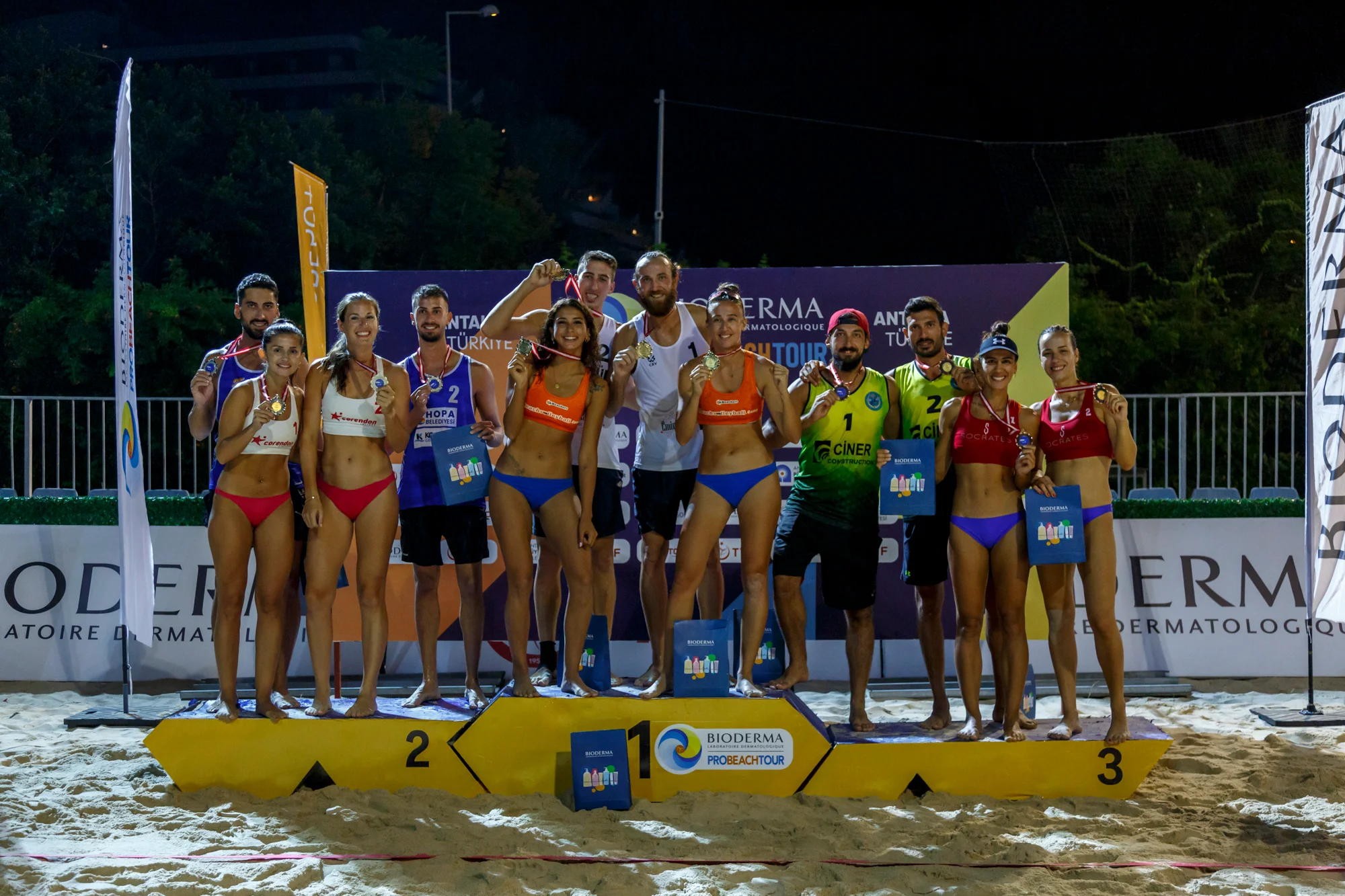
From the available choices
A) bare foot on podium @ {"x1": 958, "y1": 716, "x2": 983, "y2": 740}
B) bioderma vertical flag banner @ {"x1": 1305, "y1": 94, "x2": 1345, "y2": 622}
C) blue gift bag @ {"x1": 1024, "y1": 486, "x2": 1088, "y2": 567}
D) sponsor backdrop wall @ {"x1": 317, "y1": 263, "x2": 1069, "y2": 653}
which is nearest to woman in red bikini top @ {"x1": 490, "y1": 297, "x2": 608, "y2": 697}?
bare foot on podium @ {"x1": 958, "y1": 716, "x2": 983, "y2": 740}

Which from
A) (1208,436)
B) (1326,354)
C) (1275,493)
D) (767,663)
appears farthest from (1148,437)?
(767,663)

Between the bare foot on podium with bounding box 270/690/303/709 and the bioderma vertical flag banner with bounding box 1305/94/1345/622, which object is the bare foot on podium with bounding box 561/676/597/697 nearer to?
the bare foot on podium with bounding box 270/690/303/709

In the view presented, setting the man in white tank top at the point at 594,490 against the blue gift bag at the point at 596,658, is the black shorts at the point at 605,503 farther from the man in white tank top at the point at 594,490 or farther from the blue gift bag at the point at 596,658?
the blue gift bag at the point at 596,658

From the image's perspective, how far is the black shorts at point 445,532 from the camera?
5.53 metres

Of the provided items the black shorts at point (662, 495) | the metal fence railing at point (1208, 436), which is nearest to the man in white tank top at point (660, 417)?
the black shorts at point (662, 495)

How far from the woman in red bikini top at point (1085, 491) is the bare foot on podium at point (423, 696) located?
3.02m

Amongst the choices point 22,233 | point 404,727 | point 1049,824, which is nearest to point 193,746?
point 404,727

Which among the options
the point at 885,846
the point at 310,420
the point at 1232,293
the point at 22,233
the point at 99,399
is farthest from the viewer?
the point at 1232,293

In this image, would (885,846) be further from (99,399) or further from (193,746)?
(99,399)

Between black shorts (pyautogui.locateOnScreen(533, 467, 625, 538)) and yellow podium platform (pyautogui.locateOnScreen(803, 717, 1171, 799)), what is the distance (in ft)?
4.91

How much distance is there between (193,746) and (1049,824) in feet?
12.7

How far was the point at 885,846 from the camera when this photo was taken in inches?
174

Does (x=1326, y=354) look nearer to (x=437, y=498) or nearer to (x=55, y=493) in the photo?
(x=437, y=498)

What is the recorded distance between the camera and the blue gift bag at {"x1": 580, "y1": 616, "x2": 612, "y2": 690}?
5480 mm
